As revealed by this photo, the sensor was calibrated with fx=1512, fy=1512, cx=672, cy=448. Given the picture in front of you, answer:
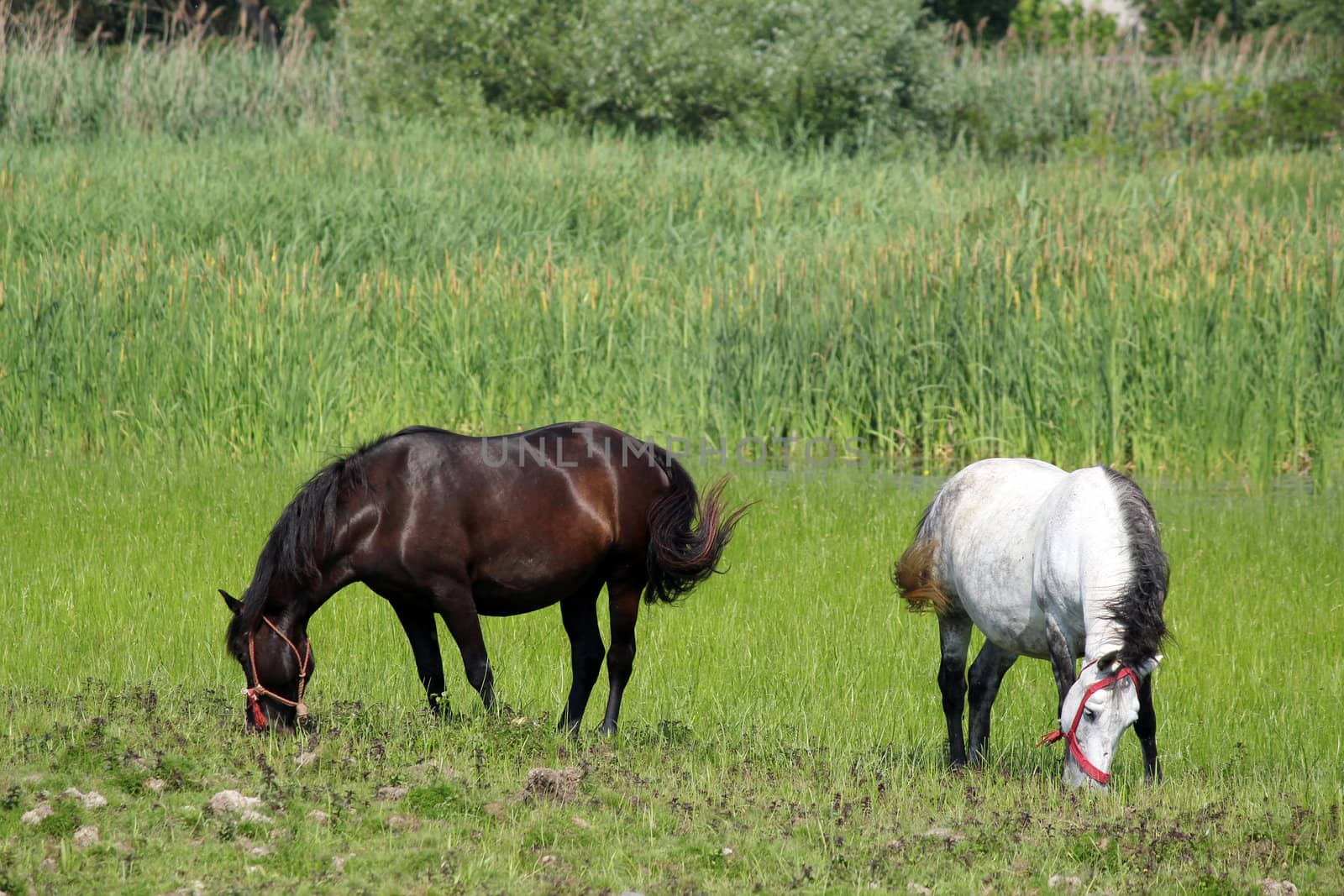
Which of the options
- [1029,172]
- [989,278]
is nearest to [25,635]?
[989,278]

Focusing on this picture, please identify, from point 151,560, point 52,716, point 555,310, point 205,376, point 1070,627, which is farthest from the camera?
point 555,310

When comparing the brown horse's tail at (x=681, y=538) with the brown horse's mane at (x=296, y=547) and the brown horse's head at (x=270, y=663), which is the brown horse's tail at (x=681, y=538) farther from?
the brown horse's head at (x=270, y=663)

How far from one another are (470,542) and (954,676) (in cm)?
213

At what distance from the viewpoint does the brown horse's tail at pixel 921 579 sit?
21.0 feet

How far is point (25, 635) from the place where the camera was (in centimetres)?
791

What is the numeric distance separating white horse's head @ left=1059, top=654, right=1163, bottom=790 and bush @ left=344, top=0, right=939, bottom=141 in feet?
64.7

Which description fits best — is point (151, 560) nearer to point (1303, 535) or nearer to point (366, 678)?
point (366, 678)

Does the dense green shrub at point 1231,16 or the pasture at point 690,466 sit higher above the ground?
the dense green shrub at point 1231,16

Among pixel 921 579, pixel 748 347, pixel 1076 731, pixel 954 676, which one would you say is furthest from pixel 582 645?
pixel 748 347

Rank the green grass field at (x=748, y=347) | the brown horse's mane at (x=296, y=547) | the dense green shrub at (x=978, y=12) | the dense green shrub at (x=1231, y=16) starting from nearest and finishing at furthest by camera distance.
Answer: the brown horse's mane at (x=296, y=547) < the green grass field at (x=748, y=347) < the dense green shrub at (x=1231, y=16) < the dense green shrub at (x=978, y=12)

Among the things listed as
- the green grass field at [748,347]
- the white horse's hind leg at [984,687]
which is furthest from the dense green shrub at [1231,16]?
the white horse's hind leg at [984,687]

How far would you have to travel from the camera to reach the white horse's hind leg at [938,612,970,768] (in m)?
6.37

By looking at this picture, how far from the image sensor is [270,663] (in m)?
5.98

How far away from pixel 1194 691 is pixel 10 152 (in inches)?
729
